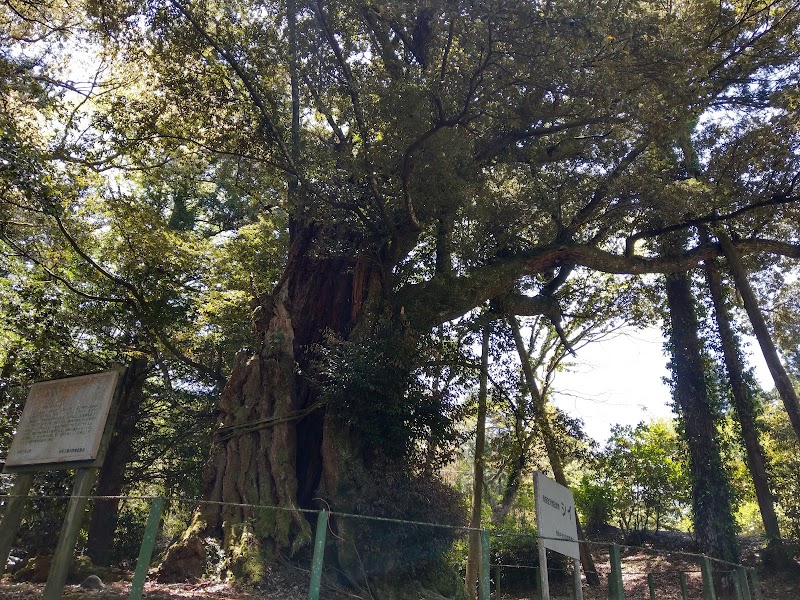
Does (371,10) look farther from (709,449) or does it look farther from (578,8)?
(709,449)

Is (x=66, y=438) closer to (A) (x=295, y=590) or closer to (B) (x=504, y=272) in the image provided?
(A) (x=295, y=590)

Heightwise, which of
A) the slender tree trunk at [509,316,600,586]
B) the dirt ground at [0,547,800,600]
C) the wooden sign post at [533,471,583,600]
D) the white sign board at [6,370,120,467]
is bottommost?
the dirt ground at [0,547,800,600]

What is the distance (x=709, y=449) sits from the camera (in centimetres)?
A: 1347

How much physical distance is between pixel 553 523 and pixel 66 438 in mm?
4977

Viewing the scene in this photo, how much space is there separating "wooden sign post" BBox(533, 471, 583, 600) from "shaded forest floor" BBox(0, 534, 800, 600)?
1.15m

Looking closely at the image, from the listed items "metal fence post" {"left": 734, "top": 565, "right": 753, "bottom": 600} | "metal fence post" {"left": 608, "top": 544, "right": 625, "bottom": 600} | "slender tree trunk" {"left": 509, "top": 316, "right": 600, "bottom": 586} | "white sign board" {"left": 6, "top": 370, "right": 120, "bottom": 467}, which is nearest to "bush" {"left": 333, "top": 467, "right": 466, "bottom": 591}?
"metal fence post" {"left": 608, "top": 544, "right": 625, "bottom": 600}

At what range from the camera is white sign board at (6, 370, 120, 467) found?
577 centimetres

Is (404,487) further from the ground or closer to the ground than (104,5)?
closer to the ground

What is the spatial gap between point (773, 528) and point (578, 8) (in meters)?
12.9

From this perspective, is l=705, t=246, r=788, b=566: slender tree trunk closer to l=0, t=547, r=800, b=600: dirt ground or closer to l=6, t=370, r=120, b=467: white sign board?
l=0, t=547, r=800, b=600: dirt ground

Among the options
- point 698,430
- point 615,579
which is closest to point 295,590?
point 615,579

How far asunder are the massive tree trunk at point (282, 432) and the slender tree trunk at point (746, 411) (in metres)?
8.57

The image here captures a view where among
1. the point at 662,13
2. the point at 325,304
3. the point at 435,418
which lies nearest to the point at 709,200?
the point at 662,13

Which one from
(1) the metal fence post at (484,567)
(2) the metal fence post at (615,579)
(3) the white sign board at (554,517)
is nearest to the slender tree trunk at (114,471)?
(3) the white sign board at (554,517)
